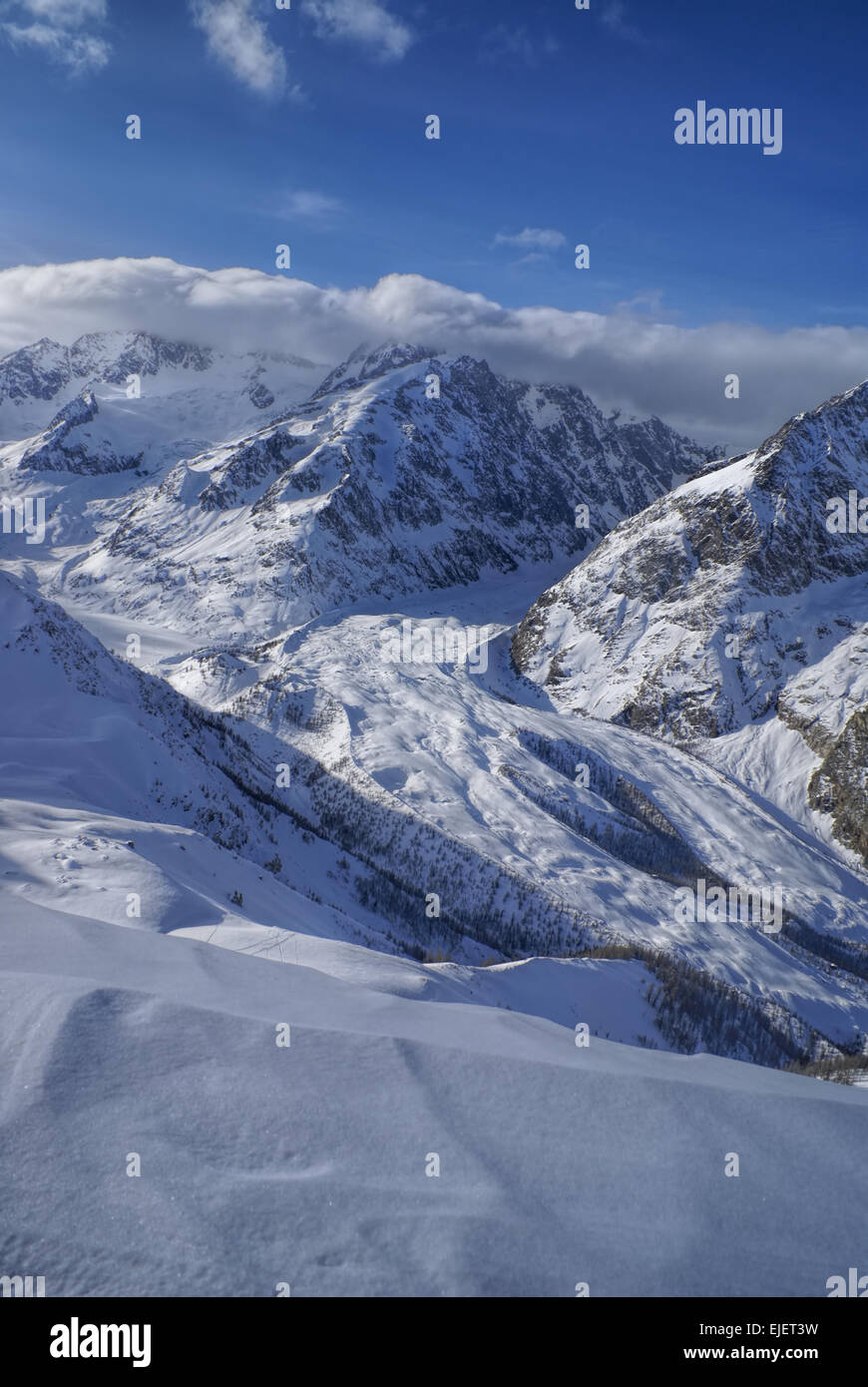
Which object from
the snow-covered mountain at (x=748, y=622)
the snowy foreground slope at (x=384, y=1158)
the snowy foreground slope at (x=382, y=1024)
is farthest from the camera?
the snow-covered mountain at (x=748, y=622)

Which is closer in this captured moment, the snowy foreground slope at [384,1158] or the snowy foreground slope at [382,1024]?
the snowy foreground slope at [384,1158]

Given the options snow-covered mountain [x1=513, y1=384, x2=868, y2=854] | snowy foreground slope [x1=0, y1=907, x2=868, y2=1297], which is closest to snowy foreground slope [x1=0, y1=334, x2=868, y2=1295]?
snowy foreground slope [x1=0, y1=907, x2=868, y2=1297]

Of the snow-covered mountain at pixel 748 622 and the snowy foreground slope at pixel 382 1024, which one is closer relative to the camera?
the snowy foreground slope at pixel 382 1024

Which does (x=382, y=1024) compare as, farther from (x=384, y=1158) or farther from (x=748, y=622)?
(x=748, y=622)

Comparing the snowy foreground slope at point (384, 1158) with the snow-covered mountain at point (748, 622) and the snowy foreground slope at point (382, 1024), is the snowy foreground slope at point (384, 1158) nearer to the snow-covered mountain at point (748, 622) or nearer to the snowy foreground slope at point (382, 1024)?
the snowy foreground slope at point (382, 1024)

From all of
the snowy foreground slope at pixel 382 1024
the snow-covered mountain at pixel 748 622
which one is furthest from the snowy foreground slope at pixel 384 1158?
the snow-covered mountain at pixel 748 622

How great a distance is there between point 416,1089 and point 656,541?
139 m

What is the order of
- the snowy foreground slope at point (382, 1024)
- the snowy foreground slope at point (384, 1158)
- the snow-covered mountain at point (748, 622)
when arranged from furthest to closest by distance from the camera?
the snow-covered mountain at point (748, 622)
the snowy foreground slope at point (382, 1024)
the snowy foreground slope at point (384, 1158)

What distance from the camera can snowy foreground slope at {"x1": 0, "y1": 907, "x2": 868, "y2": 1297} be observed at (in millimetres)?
4008

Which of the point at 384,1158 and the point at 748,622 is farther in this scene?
the point at 748,622

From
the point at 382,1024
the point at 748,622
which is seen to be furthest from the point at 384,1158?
the point at 748,622

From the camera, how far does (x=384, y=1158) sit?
4703 mm

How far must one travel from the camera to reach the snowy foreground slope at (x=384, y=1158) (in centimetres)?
401

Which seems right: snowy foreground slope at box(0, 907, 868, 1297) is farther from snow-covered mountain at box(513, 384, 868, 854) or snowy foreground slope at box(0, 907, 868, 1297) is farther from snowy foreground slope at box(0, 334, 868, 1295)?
snow-covered mountain at box(513, 384, 868, 854)
